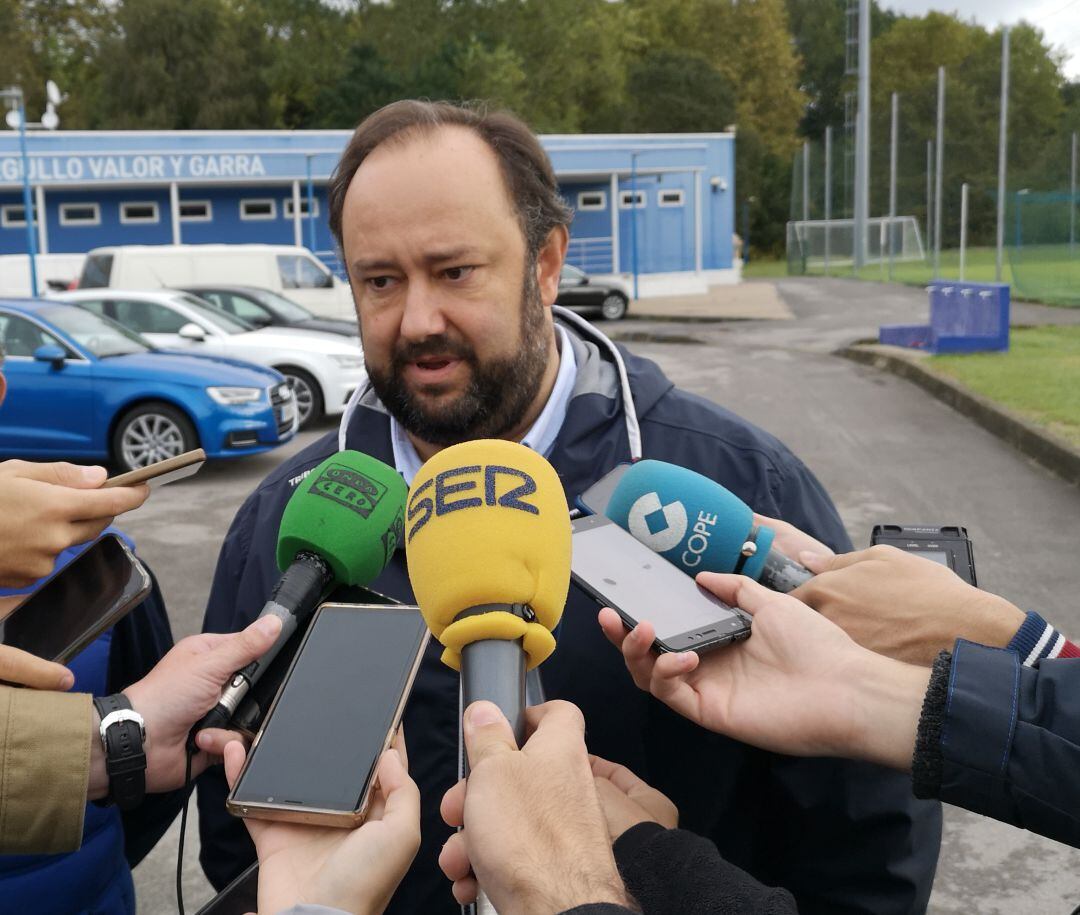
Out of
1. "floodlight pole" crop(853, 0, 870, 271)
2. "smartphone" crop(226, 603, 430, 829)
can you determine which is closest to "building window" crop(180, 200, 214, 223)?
"floodlight pole" crop(853, 0, 870, 271)

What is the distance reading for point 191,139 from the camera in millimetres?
31250

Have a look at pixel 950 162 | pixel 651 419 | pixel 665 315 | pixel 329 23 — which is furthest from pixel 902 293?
pixel 329 23

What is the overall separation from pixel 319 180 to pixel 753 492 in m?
31.7

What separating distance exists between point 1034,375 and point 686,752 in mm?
12800

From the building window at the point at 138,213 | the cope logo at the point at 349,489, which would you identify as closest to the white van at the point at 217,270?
the building window at the point at 138,213

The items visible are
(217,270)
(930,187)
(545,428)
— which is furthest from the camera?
(930,187)

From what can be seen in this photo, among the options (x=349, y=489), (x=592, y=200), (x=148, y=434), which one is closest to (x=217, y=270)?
(x=148, y=434)

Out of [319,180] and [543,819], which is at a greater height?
[319,180]

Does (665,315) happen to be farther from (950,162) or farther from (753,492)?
(753,492)

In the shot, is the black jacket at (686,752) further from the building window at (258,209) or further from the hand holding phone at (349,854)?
the building window at (258,209)

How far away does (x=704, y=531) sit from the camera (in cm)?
190

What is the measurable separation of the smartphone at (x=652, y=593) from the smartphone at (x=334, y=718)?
277 millimetres

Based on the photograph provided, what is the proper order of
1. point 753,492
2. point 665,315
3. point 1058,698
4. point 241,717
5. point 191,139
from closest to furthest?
point 1058,698
point 241,717
point 753,492
point 665,315
point 191,139

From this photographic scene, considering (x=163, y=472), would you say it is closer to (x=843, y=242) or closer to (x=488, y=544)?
(x=488, y=544)
